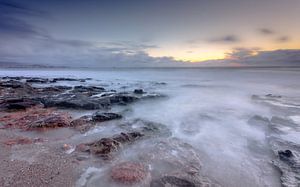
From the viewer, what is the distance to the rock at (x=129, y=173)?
7.08m

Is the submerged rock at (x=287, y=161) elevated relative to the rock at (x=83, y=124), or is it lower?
lower

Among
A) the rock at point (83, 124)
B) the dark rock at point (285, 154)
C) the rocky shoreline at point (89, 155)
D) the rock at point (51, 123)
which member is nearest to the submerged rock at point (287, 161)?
the dark rock at point (285, 154)

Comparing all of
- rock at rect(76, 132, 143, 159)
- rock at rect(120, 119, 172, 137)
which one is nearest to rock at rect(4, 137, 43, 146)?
rock at rect(76, 132, 143, 159)

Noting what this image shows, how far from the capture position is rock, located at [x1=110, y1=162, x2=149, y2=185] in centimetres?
708

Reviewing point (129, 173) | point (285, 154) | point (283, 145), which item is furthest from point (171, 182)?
point (283, 145)

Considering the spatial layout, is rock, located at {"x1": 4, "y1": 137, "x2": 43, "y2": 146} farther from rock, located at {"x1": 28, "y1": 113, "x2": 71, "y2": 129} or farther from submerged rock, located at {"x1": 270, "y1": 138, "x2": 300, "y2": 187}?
submerged rock, located at {"x1": 270, "y1": 138, "x2": 300, "y2": 187}

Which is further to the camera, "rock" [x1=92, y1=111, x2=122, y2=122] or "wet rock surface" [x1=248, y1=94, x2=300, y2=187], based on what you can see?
"rock" [x1=92, y1=111, x2=122, y2=122]

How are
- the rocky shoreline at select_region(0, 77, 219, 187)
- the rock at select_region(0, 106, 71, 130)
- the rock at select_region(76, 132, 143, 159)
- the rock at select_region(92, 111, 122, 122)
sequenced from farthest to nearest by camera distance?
the rock at select_region(92, 111, 122, 122), the rock at select_region(0, 106, 71, 130), the rock at select_region(76, 132, 143, 159), the rocky shoreline at select_region(0, 77, 219, 187)

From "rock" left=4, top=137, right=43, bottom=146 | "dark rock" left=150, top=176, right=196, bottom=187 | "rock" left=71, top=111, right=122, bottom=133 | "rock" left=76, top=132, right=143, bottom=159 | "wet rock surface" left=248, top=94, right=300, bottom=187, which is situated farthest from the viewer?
"rock" left=71, top=111, right=122, bottom=133

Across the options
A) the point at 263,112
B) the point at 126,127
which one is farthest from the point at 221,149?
the point at 263,112

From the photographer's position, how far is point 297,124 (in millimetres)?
14672

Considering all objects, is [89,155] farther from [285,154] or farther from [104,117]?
[285,154]

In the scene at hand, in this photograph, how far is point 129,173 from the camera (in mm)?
7473

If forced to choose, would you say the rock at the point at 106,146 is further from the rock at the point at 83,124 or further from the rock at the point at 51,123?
the rock at the point at 51,123
